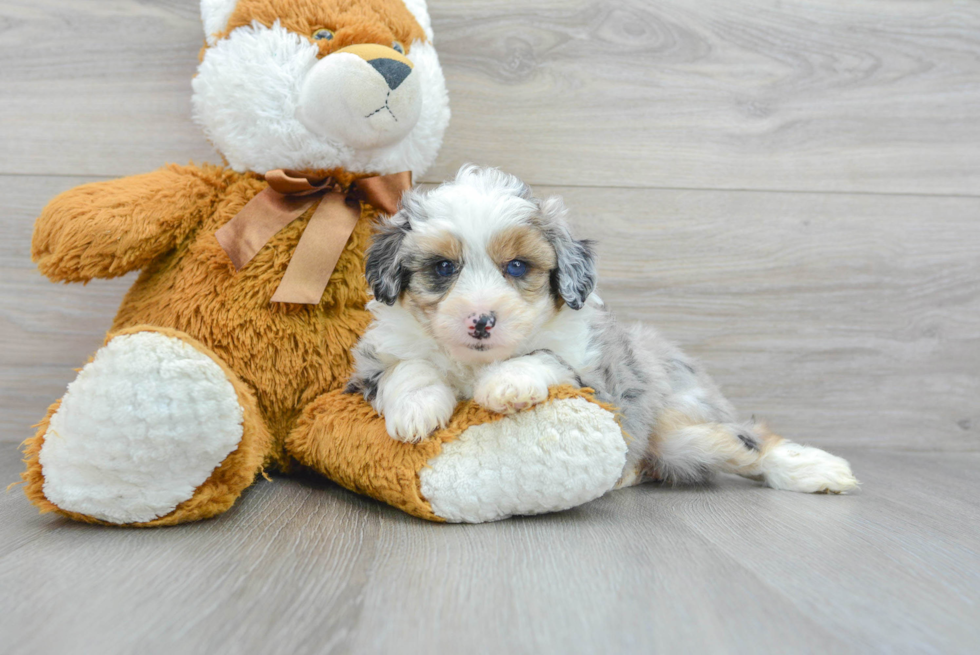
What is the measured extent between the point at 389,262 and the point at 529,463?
1.67 ft

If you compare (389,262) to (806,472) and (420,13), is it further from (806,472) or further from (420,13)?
(806,472)

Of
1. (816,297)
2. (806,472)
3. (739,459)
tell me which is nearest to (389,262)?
(739,459)

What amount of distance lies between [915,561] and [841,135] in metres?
1.55

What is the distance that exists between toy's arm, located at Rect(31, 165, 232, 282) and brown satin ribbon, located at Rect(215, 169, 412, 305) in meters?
0.12

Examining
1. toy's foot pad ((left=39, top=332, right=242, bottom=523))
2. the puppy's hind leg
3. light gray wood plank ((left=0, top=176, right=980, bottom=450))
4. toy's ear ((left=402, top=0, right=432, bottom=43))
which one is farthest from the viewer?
light gray wood plank ((left=0, top=176, right=980, bottom=450))

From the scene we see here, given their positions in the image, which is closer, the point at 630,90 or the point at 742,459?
the point at 742,459

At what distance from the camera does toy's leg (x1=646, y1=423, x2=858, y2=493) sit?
1742mm

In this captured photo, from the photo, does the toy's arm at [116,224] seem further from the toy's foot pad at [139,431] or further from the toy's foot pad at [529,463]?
the toy's foot pad at [529,463]

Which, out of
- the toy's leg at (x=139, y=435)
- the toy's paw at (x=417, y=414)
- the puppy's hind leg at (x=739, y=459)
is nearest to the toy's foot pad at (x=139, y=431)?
the toy's leg at (x=139, y=435)

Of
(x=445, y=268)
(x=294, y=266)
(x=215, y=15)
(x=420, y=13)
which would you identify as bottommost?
(x=294, y=266)

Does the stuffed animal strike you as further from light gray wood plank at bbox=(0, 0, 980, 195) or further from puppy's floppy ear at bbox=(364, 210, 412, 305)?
light gray wood plank at bbox=(0, 0, 980, 195)

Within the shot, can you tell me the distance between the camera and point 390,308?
1.59 meters

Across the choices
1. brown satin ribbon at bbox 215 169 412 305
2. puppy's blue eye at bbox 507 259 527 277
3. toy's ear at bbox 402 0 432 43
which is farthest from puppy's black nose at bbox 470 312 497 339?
toy's ear at bbox 402 0 432 43

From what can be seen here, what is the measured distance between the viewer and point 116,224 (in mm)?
1658
